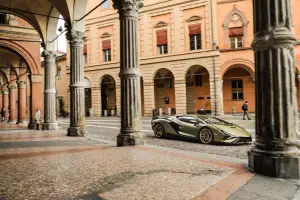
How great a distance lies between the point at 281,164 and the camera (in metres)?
3.64

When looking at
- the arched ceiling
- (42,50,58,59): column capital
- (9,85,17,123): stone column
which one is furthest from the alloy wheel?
(9,85,17,123): stone column

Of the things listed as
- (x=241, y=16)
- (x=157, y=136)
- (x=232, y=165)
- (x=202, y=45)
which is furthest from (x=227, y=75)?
(x=232, y=165)

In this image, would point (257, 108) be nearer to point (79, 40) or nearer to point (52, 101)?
point (79, 40)

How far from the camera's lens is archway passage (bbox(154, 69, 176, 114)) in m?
27.9

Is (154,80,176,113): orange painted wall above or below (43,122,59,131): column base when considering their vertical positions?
above

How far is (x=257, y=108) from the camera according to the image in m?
4.00

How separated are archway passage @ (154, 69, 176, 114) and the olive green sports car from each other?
17.4 m

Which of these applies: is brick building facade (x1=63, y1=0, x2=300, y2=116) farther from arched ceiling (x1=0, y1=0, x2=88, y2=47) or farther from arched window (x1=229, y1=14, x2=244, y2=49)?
arched ceiling (x1=0, y1=0, x2=88, y2=47)

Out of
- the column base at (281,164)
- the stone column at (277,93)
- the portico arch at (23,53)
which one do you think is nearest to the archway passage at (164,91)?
the portico arch at (23,53)

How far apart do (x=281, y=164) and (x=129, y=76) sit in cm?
475

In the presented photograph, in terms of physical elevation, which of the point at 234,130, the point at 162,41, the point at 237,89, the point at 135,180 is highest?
the point at 162,41

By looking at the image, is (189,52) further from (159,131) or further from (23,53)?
(159,131)

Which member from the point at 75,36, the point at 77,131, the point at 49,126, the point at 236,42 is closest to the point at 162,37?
the point at 236,42

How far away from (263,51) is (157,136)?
274 inches
